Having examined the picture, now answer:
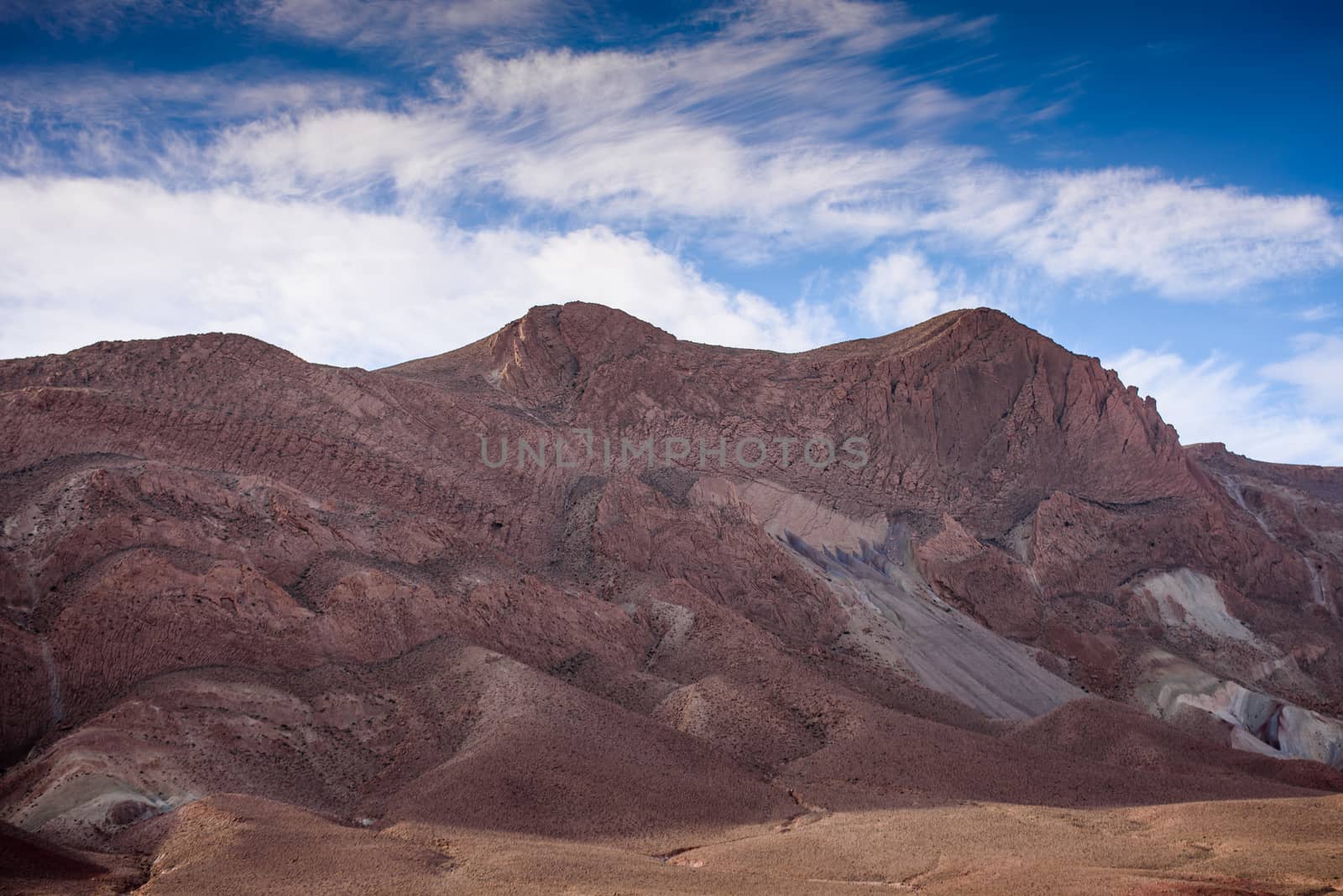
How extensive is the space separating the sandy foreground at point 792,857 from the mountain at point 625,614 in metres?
0.19

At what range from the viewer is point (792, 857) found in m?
25.3

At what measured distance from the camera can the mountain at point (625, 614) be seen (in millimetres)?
27094

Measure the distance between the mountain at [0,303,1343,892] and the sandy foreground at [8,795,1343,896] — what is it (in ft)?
0.62

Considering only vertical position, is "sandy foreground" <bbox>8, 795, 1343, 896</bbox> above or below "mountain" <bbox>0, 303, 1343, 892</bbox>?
below

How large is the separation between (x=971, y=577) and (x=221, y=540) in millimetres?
34897

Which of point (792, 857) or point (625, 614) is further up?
point (625, 614)

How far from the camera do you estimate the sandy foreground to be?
2152 cm

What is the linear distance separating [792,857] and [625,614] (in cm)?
1786

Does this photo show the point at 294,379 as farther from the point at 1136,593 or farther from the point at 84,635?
the point at 1136,593

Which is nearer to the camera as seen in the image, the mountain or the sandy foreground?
Answer: the sandy foreground

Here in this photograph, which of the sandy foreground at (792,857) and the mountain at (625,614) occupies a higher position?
the mountain at (625,614)

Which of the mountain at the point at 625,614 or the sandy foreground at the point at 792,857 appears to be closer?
the sandy foreground at the point at 792,857

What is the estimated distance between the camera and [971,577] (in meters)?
55.1

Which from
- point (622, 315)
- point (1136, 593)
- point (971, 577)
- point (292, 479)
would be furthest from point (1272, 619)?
point (292, 479)
